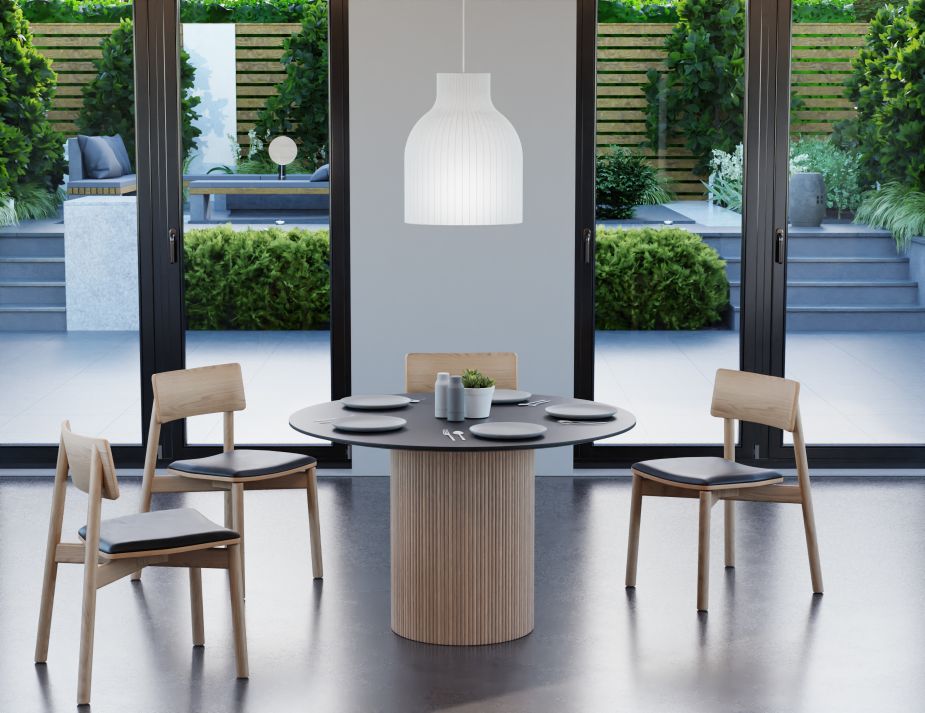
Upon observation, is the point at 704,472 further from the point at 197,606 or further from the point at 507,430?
the point at 197,606

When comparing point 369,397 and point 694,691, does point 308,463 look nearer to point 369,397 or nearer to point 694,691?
point 369,397

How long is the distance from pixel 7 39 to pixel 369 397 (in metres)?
3.09

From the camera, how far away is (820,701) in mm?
4043

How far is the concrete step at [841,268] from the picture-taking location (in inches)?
272

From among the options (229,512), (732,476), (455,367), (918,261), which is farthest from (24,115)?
(918,261)

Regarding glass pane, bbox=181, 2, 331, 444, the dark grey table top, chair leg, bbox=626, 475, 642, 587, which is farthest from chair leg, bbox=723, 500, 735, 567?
glass pane, bbox=181, 2, 331, 444

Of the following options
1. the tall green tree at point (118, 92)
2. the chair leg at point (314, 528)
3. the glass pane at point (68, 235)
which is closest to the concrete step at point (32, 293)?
the glass pane at point (68, 235)

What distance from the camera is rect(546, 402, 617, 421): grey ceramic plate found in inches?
185

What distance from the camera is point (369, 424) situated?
4.50m

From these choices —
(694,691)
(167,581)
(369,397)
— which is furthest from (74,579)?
(694,691)

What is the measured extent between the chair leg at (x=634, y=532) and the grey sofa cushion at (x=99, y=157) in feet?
10.8

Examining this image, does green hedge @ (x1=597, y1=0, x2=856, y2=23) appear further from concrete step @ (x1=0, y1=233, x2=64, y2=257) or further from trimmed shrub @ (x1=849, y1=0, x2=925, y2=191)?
concrete step @ (x1=0, y1=233, x2=64, y2=257)

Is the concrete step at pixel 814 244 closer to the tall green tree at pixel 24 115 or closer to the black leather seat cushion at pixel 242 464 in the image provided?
the black leather seat cushion at pixel 242 464

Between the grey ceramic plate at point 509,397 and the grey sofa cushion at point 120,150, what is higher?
the grey sofa cushion at point 120,150
